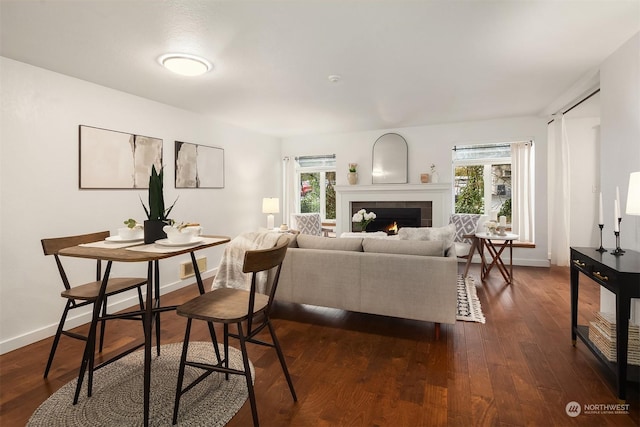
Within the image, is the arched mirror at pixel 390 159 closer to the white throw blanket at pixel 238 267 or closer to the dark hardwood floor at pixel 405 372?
the dark hardwood floor at pixel 405 372

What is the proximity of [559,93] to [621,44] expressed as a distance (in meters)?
1.39

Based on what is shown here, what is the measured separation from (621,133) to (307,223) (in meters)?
4.43

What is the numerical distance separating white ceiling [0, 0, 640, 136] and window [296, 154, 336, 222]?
105 inches

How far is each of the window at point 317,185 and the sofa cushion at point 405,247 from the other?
3723 mm

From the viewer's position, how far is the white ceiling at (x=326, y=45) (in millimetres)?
2057

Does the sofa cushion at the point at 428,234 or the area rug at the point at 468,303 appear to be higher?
the sofa cushion at the point at 428,234

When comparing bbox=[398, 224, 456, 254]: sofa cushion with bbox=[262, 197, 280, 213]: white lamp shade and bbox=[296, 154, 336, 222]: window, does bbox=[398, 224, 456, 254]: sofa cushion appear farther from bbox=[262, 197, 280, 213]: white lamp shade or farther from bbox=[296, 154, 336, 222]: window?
bbox=[296, 154, 336, 222]: window

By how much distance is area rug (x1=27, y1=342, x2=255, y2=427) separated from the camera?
175 centimetres

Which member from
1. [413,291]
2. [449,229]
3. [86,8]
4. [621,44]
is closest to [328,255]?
[413,291]

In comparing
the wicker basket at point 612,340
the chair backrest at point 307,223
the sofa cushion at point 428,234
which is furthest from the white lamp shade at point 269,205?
the wicker basket at point 612,340

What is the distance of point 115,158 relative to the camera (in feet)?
11.4

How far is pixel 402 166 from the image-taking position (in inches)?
230

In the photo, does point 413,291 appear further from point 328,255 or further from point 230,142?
point 230,142

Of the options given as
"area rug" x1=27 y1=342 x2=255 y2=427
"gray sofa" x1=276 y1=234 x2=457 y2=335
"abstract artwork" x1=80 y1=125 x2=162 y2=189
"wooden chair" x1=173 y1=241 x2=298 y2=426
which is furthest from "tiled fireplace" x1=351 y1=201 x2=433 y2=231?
"wooden chair" x1=173 y1=241 x2=298 y2=426
